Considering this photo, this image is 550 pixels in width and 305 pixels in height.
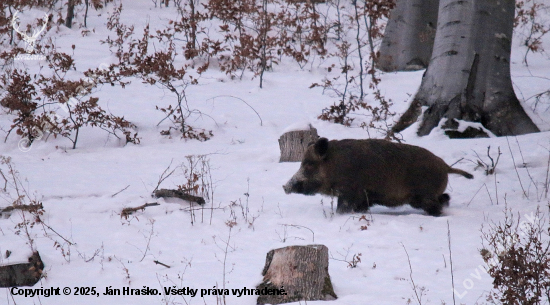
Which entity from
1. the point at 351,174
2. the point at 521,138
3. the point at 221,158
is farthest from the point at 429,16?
the point at 351,174

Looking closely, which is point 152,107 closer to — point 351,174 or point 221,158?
point 221,158

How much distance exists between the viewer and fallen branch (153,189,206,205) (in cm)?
641

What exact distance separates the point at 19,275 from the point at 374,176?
3651 mm

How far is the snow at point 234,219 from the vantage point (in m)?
4.31

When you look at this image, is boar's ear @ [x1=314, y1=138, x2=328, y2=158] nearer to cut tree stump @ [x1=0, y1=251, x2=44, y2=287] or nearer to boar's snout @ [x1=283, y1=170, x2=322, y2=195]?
boar's snout @ [x1=283, y1=170, x2=322, y2=195]

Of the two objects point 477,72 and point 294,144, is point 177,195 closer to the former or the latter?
point 294,144

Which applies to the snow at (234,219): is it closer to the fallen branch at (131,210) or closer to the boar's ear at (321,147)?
the fallen branch at (131,210)

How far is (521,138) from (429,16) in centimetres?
622

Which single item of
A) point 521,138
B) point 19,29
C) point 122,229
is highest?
point 19,29

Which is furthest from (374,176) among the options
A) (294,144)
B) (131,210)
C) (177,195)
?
(131,210)

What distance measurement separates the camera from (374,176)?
603 cm

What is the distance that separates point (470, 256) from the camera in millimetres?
4535

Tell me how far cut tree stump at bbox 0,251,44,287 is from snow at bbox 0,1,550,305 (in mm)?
71

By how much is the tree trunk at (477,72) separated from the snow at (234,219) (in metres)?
0.54
